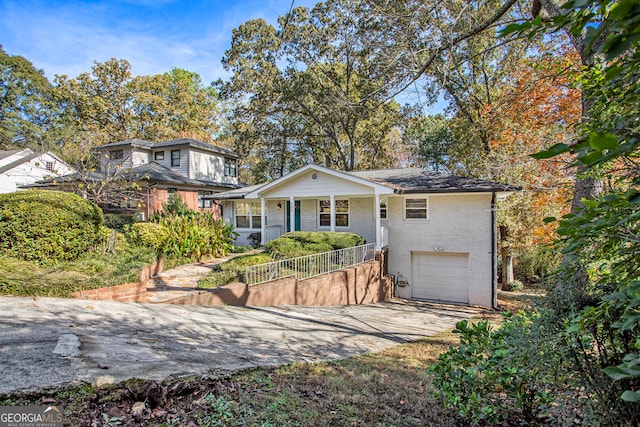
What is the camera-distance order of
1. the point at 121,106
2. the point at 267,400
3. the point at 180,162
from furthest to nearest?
1. the point at 121,106
2. the point at 180,162
3. the point at 267,400

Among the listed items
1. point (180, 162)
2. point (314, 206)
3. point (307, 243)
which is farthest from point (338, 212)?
point (180, 162)

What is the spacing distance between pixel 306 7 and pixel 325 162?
43.2 ft

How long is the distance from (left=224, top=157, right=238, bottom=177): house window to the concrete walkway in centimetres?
1652

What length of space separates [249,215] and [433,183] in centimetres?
1067

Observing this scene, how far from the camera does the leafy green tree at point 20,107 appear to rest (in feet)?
123

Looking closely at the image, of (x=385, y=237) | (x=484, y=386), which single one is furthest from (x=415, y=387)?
(x=385, y=237)

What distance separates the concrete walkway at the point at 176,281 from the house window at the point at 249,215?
7503 mm

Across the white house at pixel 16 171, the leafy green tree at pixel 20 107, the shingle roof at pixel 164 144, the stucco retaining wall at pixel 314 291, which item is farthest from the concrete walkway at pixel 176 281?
the leafy green tree at pixel 20 107

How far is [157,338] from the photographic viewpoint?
4648 millimetres

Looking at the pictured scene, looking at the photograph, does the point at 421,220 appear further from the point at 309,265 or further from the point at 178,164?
the point at 178,164

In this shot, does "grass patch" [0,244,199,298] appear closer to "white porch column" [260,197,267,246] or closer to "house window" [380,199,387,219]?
"white porch column" [260,197,267,246]

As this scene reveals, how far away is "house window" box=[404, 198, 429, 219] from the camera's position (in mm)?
14516

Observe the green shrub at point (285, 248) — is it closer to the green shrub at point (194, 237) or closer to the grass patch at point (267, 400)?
the green shrub at point (194, 237)

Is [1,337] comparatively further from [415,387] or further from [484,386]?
[484,386]
